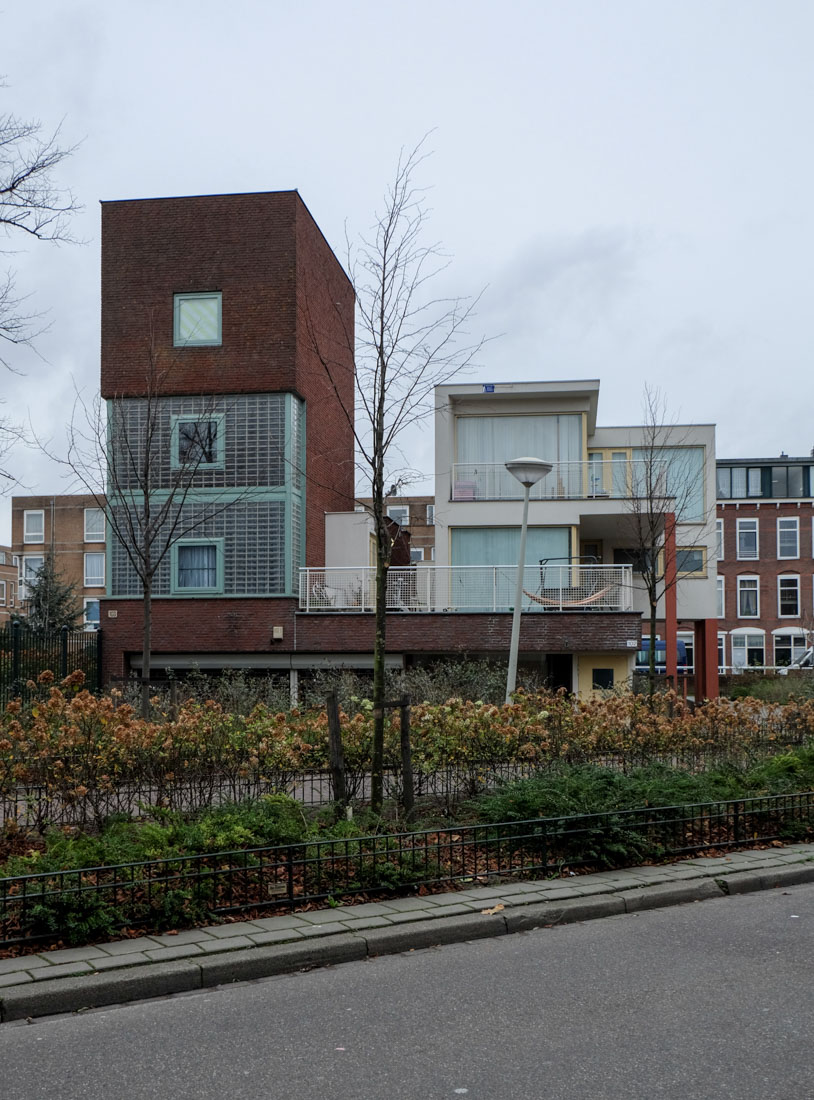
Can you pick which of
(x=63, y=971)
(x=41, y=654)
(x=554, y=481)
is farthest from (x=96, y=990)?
(x=554, y=481)

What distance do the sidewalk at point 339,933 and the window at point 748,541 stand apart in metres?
57.4

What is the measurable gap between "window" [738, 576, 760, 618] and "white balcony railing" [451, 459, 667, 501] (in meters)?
35.5

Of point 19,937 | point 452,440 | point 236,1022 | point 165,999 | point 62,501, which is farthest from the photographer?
point 62,501

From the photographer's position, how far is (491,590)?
27125 millimetres

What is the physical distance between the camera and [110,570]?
29.1 meters

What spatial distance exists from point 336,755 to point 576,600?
18.1m

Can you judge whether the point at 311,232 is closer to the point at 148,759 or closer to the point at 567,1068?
the point at 148,759

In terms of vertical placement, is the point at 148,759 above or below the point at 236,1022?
above

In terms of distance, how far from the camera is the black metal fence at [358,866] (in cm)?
662

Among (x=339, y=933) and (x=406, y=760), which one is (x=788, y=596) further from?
(x=339, y=933)

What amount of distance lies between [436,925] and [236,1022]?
1.92 m

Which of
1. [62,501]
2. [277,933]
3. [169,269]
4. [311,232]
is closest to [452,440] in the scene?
[311,232]

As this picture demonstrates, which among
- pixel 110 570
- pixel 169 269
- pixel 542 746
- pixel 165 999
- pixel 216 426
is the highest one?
pixel 169 269

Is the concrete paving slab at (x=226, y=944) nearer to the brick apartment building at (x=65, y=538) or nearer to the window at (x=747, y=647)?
the window at (x=747, y=647)
